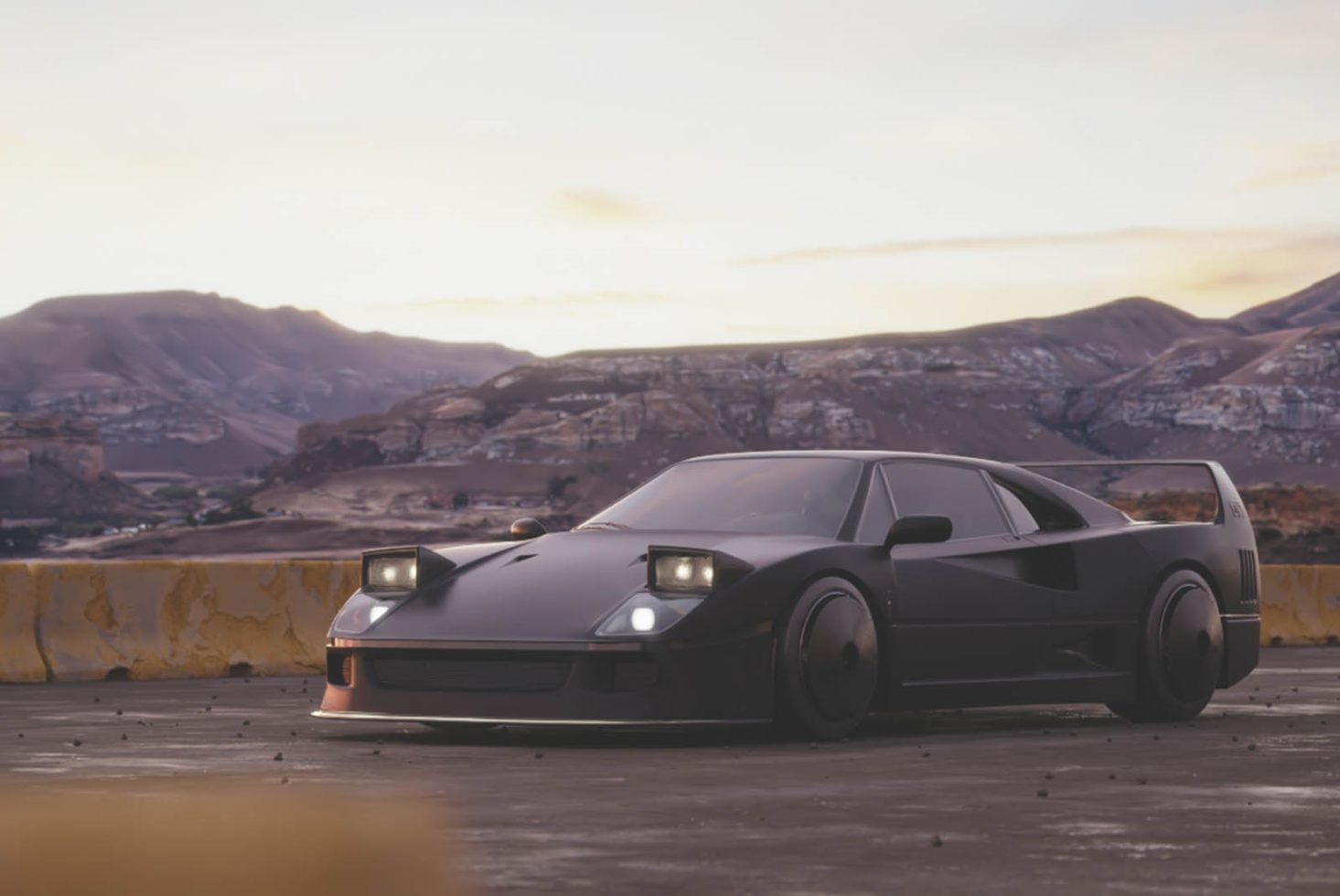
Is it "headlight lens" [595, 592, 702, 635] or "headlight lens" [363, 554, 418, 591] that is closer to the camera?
"headlight lens" [595, 592, 702, 635]

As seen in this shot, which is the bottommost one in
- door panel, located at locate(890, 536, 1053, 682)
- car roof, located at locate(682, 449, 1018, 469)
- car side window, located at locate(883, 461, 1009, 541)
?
door panel, located at locate(890, 536, 1053, 682)

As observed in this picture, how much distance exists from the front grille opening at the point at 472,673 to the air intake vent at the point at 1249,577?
13.9ft

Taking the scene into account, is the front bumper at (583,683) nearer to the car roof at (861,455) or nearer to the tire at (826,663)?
the tire at (826,663)

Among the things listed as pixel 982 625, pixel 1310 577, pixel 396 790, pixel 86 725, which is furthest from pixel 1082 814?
pixel 1310 577

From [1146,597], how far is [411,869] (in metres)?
6.08

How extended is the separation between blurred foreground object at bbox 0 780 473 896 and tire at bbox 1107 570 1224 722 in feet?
16.1

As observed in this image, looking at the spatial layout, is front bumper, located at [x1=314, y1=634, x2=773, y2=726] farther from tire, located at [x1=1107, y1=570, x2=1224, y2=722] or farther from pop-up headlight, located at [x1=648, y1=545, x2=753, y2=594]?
tire, located at [x1=1107, y1=570, x2=1224, y2=722]

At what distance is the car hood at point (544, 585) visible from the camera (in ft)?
26.4

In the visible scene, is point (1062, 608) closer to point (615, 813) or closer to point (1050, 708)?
point (1050, 708)

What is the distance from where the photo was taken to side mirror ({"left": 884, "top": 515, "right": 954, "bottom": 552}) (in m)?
8.59

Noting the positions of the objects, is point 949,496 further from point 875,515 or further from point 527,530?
point 527,530

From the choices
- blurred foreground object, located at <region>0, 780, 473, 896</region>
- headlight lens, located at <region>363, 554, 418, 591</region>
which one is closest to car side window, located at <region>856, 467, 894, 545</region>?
headlight lens, located at <region>363, 554, 418, 591</region>

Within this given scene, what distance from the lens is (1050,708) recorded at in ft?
36.4

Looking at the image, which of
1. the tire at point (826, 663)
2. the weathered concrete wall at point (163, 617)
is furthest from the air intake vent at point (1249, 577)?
the weathered concrete wall at point (163, 617)
